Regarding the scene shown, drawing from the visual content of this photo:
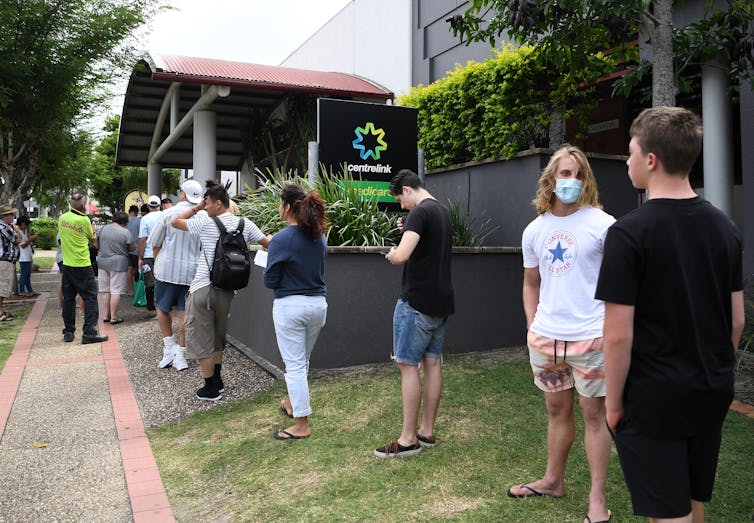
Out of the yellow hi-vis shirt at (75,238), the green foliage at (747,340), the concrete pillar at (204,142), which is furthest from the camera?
the concrete pillar at (204,142)

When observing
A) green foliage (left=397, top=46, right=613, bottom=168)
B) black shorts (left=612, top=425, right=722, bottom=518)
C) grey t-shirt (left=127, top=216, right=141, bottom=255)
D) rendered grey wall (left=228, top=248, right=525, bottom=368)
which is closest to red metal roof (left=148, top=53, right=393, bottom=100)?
grey t-shirt (left=127, top=216, right=141, bottom=255)

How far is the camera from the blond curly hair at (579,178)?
3041 millimetres

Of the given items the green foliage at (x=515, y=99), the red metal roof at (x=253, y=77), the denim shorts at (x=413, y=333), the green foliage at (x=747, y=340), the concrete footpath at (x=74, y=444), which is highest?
the red metal roof at (x=253, y=77)

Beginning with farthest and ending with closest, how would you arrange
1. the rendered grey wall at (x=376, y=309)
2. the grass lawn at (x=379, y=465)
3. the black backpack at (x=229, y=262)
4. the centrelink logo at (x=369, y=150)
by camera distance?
the centrelink logo at (x=369, y=150), the rendered grey wall at (x=376, y=309), the black backpack at (x=229, y=262), the grass lawn at (x=379, y=465)

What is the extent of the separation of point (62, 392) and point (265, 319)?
207 centimetres

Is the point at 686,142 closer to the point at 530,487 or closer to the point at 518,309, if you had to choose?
the point at 530,487

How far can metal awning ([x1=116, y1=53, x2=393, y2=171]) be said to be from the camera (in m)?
12.0

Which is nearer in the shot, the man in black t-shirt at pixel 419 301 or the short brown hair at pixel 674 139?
the short brown hair at pixel 674 139

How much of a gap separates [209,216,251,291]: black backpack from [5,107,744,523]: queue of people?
0.06m

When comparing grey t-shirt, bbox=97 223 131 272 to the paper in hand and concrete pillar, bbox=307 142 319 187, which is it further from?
the paper in hand

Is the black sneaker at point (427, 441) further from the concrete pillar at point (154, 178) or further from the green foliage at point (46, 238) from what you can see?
the green foliage at point (46, 238)

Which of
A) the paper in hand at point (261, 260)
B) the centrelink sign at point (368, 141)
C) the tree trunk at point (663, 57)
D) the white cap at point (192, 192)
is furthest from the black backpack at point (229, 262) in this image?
the tree trunk at point (663, 57)

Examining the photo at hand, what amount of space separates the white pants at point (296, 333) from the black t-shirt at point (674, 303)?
2695 mm

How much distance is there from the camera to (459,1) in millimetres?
13773
